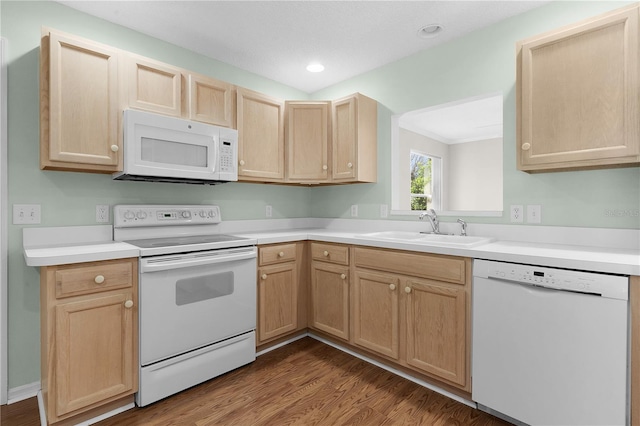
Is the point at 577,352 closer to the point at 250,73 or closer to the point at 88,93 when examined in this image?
the point at 88,93

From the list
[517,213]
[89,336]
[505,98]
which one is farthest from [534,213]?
[89,336]

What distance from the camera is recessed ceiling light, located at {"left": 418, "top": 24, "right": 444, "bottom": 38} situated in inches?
92.4

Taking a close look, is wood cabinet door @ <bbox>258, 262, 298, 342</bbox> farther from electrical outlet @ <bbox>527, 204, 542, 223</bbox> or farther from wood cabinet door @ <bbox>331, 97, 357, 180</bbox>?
electrical outlet @ <bbox>527, 204, 542, 223</bbox>

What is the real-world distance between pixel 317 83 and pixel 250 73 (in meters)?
0.70

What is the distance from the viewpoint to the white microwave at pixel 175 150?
6.73ft

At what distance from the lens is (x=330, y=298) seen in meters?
2.65

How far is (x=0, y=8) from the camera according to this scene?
1905 millimetres

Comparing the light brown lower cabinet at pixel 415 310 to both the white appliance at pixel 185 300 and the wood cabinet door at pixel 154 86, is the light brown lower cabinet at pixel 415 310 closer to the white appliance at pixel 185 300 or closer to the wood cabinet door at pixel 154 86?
the white appliance at pixel 185 300

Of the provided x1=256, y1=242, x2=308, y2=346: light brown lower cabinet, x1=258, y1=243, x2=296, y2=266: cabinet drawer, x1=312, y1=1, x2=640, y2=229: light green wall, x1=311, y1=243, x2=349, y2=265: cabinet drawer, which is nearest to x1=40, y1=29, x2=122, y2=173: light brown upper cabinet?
x1=258, y1=243, x2=296, y2=266: cabinet drawer

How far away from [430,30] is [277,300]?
2.39 metres

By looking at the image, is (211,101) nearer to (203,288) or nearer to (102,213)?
(102,213)

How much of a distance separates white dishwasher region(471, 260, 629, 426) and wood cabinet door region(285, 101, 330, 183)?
1720 millimetres

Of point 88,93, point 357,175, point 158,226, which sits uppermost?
point 88,93

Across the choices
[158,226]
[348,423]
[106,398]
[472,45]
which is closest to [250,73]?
[158,226]
